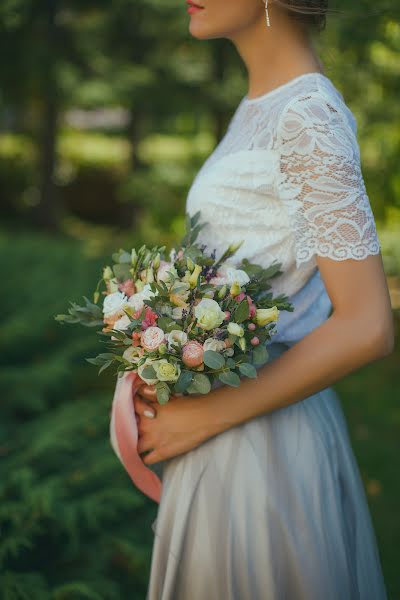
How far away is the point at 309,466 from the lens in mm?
1761

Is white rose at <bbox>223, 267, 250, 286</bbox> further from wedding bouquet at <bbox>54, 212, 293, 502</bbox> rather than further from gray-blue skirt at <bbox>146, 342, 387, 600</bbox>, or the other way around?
gray-blue skirt at <bbox>146, 342, 387, 600</bbox>

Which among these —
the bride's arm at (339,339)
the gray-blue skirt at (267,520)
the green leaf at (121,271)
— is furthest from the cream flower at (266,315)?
A: the green leaf at (121,271)

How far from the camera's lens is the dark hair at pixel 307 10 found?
1758 mm

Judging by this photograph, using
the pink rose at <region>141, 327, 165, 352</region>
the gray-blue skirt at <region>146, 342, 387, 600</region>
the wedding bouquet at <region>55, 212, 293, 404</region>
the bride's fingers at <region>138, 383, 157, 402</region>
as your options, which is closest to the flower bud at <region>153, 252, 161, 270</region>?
the wedding bouquet at <region>55, 212, 293, 404</region>

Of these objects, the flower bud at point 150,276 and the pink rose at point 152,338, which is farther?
the flower bud at point 150,276

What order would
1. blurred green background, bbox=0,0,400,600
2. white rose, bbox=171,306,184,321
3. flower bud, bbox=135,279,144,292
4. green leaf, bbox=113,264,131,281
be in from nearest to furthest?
white rose, bbox=171,306,184,321 → flower bud, bbox=135,279,144,292 → green leaf, bbox=113,264,131,281 → blurred green background, bbox=0,0,400,600

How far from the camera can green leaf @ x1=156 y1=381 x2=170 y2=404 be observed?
1.57 meters

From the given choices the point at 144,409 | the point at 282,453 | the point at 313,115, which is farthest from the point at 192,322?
the point at 313,115

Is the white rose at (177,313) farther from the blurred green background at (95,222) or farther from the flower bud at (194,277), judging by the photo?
the blurred green background at (95,222)

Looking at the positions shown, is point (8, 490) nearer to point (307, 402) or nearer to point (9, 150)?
point (307, 402)

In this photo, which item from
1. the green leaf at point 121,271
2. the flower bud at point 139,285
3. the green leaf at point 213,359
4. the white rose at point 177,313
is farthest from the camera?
the green leaf at point 121,271

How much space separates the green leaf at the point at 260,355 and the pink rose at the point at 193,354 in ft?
0.43

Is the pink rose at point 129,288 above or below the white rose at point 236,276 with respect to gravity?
below

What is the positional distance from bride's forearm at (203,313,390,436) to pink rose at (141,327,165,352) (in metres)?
0.25
